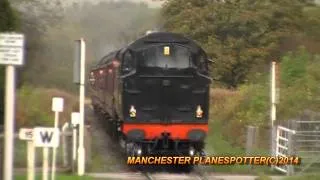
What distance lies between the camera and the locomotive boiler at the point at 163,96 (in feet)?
59.0

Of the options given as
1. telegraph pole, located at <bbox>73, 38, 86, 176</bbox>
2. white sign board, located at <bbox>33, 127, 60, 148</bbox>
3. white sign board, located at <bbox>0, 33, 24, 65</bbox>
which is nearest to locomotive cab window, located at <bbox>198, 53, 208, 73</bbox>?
telegraph pole, located at <bbox>73, 38, 86, 176</bbox>

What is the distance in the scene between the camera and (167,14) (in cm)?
4834

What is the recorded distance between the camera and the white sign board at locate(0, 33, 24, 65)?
31.3 feet

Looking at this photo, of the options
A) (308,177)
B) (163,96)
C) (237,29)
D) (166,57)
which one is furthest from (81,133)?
(237,29)

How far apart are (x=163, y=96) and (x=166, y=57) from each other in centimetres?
106

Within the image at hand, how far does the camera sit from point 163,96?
59.6ft

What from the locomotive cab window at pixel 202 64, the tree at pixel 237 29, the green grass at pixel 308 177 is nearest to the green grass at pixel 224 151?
the green grass at pixel 308 177

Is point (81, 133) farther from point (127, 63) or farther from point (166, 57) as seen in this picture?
point (166, 57)

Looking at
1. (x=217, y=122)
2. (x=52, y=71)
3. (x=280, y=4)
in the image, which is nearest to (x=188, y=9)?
(x=280, y=4)

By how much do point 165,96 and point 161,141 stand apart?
115 cm

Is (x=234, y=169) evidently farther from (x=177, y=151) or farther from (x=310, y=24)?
(x=310, y=24)

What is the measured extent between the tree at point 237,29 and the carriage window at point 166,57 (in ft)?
79.8

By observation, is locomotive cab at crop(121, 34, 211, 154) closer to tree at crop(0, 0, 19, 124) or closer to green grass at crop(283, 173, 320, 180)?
green grass at crop(283, 173, 320, 180)

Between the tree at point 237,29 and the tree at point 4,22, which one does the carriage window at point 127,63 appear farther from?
the tree at point 237,29
